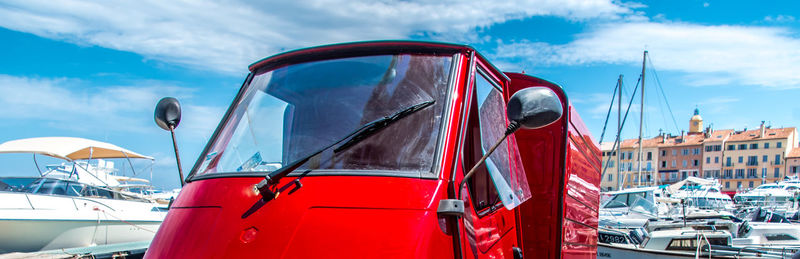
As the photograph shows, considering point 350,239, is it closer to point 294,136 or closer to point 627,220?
point 294,136

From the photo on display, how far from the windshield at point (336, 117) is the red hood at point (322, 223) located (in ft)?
0.42

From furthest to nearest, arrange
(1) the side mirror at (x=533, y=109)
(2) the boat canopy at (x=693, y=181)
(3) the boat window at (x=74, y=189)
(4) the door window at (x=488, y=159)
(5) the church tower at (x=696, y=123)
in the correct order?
1. (5) the church tower at (x=696, y=123)
2. (2) the boat canopy at (x=693, y=181)
3. (3) the boat window at (x=74, y=189)
4. (4) the door window at (x=488, y=159)
5. (1) the side mirror at (x=533, y=109)

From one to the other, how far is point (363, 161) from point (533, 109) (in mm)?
859

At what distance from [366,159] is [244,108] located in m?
1.06

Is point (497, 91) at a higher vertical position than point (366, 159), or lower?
higher

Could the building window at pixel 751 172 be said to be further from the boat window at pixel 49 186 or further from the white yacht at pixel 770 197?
the boat window at pixel 49 186

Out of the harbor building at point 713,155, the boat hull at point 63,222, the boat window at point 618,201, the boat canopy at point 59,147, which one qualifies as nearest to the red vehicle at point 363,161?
the boat hull at point 63,222

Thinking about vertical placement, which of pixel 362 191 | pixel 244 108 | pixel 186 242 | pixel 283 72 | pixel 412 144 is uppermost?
pixel 283 72

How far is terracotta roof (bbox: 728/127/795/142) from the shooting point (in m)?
103

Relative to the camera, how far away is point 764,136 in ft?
343

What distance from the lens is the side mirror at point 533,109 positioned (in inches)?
116

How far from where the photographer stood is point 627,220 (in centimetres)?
2320

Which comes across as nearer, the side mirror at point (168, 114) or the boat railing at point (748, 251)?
the side mirror at point (168, 114)

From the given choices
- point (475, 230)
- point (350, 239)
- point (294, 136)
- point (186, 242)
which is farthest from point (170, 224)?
point (475, 230)
